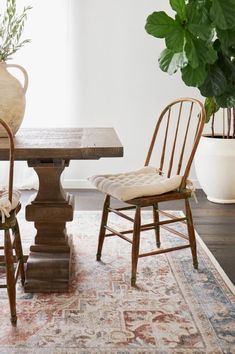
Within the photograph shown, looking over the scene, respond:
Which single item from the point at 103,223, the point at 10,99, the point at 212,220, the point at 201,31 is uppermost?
the point at 201,31

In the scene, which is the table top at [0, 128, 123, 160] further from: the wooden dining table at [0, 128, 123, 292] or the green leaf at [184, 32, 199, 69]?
Answer: the green leaf at [184, 32, 199, 69]

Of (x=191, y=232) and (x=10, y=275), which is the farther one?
(x=191, y=232)

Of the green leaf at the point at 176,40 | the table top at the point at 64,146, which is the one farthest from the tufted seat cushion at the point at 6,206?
the green leaf at the point at 176,40

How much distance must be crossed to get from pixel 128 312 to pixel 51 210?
625mm

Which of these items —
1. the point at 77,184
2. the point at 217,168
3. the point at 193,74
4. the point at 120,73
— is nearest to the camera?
the point at 193,74

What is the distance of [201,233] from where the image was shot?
3172 millimetres

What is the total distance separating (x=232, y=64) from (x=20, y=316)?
175 cm

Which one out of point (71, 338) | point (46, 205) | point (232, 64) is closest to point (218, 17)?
point (232, 64)

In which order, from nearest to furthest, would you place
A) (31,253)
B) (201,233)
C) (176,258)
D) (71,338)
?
1. (71,338)
2. (31,253)
3. (176,258)
4. (201,233)

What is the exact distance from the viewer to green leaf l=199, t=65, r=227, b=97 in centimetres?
267

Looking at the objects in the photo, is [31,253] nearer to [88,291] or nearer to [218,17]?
[88,291]

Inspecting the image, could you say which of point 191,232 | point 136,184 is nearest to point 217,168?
point 191,232

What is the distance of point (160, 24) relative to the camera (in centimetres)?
237

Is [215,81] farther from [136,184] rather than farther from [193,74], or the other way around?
[136,184]
